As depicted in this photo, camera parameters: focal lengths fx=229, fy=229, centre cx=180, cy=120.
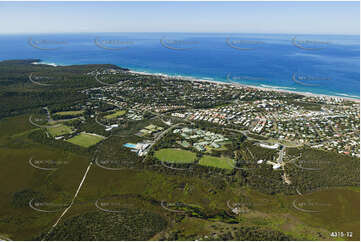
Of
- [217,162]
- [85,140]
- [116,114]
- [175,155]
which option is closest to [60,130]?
[85,140]

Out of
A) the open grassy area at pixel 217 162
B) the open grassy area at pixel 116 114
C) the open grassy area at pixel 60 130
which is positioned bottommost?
the open grassy area at pixel 217 162

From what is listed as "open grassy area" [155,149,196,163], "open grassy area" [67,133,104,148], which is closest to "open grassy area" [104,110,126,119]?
"open grassy area" [67,133,104,148]

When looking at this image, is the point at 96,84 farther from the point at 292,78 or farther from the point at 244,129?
the point at 292,78

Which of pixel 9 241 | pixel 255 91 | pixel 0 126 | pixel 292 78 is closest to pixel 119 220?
pixel 9 241

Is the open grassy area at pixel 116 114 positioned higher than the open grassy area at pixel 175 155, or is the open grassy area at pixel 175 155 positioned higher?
Result: the open grassy area at pixel 116 114

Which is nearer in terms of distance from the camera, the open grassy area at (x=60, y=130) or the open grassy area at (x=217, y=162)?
the open grassy area at (x=217, y=162)

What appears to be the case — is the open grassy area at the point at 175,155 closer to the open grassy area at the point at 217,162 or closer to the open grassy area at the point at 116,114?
the open grassy area at the point at 217,162

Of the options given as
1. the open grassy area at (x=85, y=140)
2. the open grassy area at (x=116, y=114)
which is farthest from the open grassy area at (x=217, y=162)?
the open grassy area at (x=116, y=114)
